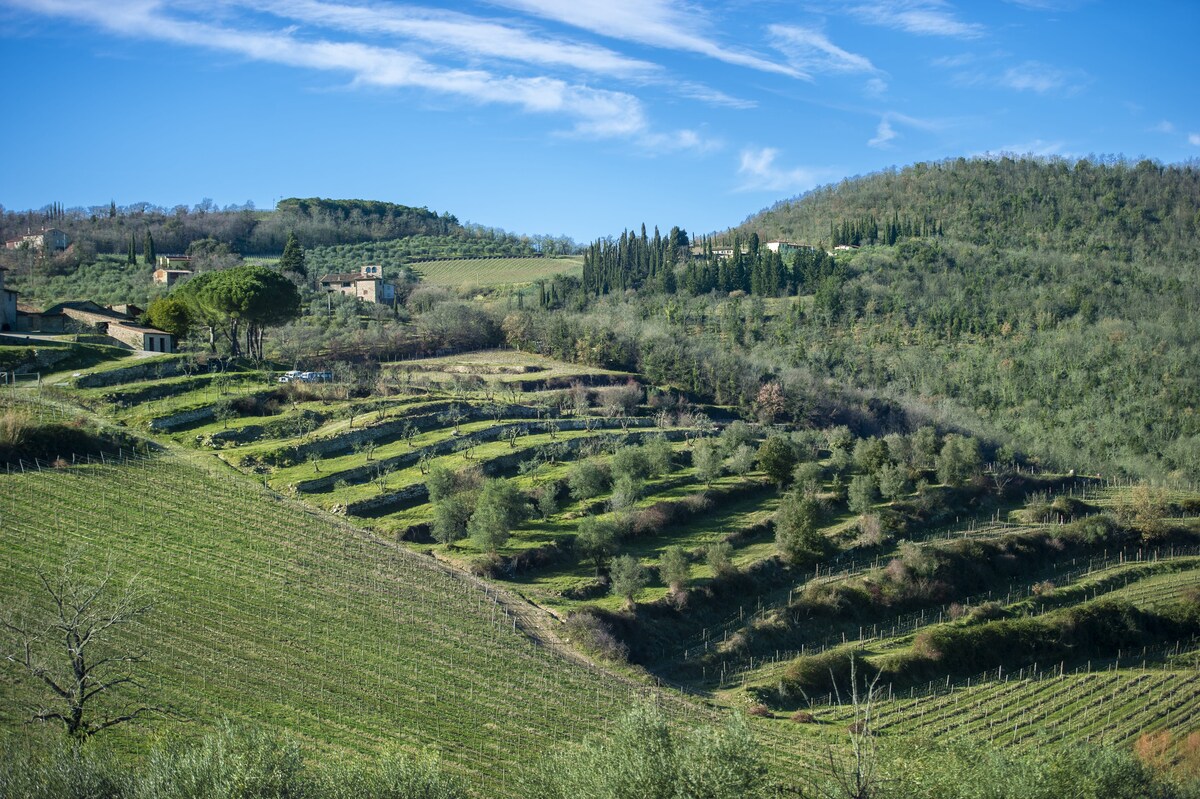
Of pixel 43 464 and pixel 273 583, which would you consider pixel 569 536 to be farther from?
pixel 43 464

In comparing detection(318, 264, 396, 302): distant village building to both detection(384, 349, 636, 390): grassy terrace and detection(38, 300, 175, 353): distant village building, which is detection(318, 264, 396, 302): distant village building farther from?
detection(38, 300, 175, 353): distant village building

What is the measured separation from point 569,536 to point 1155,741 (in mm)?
26812

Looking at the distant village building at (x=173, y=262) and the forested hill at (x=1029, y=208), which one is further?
the forested hill at (x=1029, y=208)

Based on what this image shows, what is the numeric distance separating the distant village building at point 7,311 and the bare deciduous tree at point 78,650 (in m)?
43.9

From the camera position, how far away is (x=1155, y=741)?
36281 millimetres

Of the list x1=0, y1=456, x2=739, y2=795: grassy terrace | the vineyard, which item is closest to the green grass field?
the vineyard

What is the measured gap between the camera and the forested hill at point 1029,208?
139625mm

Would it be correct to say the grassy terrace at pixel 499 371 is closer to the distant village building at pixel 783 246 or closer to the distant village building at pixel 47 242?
the distant village building at pixel 783 246

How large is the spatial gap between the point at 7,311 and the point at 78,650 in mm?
58423

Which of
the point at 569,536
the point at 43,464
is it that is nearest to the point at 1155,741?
the point at 569,536

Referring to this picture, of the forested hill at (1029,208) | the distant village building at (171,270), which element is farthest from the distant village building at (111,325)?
the forested hill at (1029,208)

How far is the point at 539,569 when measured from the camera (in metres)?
48.5

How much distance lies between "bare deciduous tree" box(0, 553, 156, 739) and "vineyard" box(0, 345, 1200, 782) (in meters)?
1.17

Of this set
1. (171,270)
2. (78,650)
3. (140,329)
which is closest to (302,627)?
(78,650)
